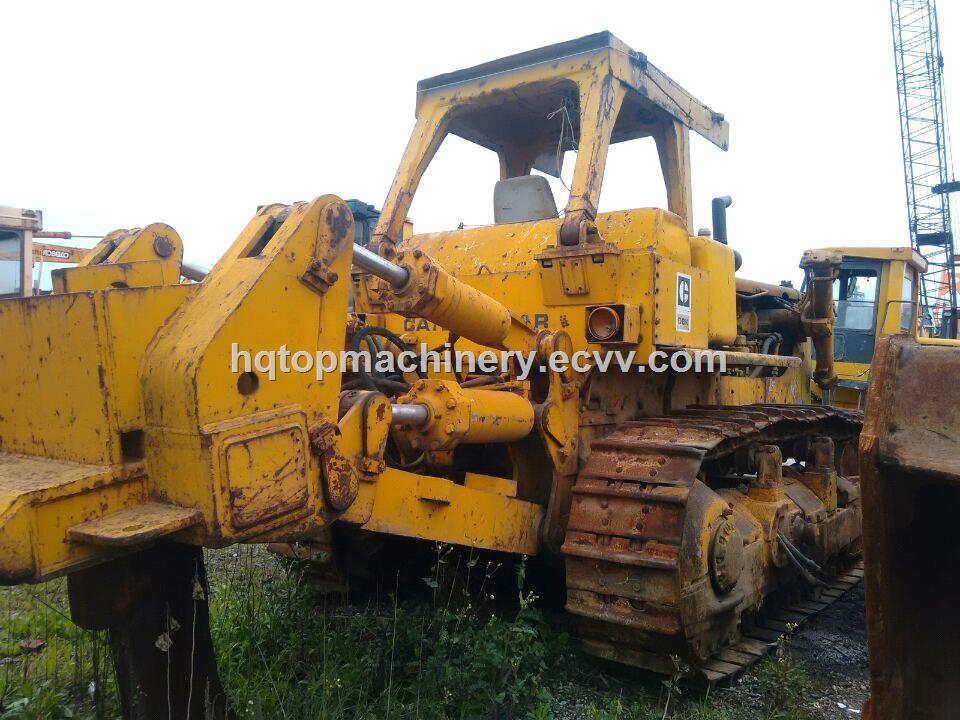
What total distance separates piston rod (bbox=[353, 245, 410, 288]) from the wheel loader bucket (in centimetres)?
158

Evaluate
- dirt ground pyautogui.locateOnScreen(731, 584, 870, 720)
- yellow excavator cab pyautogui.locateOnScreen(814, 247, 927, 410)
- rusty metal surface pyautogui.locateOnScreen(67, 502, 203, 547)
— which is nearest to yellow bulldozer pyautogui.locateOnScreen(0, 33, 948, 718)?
rusty metal surface pyautogui.locateOnScreen(67, 502, 203, 547)

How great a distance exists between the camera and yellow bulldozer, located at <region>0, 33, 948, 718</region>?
7.02 feet

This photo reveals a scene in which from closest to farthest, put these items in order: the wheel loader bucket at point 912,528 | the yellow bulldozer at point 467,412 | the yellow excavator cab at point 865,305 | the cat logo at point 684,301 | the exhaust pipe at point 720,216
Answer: the wheel loader bucket at point 912,528 → the yellow bulldozer at point 467,412 → the cat logo at point 684,301 → the exhaust pipe at point 720,216 → the yellow excavator cab at point 865,305

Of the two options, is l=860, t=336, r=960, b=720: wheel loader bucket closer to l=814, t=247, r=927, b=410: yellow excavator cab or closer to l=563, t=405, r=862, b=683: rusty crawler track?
l=563, t=405, r=862, b=683: rusty crawler track

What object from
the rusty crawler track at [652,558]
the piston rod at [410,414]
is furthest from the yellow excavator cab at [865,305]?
the piston rod at [410,414]

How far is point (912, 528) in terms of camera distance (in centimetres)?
181

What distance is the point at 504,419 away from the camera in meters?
3.31

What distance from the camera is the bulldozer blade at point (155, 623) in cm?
252

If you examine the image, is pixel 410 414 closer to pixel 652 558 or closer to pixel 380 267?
pixel 380 267

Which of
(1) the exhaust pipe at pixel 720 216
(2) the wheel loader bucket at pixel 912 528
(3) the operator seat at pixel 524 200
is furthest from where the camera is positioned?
(1) the exhaust pipe at pixel 720 216

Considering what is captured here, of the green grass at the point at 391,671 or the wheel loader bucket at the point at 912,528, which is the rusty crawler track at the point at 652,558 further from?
the wheel loader bucket at the point at 912,528

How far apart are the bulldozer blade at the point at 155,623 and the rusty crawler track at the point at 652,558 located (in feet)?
4.71

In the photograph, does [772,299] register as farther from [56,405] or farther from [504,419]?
[56,405]

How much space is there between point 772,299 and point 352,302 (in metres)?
3.43
